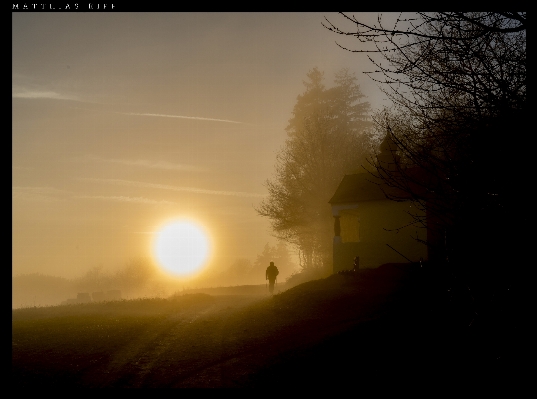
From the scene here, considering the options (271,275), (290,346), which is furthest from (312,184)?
(290,346)

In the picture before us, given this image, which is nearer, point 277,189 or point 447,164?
point 447,164

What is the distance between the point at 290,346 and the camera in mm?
13594

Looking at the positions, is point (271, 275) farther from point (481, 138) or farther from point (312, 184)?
point (481, 138)

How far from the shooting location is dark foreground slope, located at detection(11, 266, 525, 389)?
355 inches

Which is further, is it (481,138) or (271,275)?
(271,275)

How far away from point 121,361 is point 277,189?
26569 millimetres

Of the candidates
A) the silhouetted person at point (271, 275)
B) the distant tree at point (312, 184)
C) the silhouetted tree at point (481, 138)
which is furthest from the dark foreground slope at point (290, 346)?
the distant tree at point (312, 184)

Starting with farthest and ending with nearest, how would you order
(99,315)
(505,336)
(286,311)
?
(99,315) < (286,311) < (505,336)

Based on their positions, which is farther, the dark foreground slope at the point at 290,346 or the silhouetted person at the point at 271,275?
the silhouetted person at the point at 271,275

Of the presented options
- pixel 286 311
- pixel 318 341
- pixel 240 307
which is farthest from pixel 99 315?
pixel 318 341

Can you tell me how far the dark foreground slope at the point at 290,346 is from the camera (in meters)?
9.01

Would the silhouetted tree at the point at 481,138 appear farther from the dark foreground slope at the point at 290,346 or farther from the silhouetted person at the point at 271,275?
the silhouetted person at the point at 271,275
